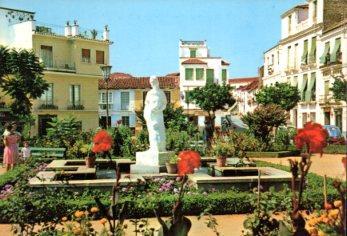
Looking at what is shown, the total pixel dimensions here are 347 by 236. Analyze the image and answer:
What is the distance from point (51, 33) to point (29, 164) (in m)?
21.7

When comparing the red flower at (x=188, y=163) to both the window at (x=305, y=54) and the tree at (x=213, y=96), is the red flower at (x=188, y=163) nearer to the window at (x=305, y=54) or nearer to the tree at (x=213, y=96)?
the window at (x=305, y=54)

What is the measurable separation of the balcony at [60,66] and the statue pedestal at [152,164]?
77.2 feet

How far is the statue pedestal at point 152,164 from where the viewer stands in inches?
443

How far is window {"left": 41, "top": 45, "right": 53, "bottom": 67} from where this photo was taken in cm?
3331

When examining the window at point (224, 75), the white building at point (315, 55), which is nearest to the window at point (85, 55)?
the white building at point (315, 55)

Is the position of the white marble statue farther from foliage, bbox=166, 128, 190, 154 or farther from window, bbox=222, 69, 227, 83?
window, bbox=222, 69, 227, 83

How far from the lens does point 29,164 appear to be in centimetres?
1366

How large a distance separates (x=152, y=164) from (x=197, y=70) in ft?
126

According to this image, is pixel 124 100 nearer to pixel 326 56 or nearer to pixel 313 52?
pixel 313 52

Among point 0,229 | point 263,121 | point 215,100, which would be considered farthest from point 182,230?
point 215,100

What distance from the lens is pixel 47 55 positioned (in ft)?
110

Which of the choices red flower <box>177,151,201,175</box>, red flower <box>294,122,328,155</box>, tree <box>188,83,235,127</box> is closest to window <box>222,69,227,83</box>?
tree <box>188,83,235,127</box>

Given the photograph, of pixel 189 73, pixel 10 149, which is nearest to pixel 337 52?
pixel 189 73

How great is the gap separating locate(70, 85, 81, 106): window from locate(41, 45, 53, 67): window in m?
2.58
